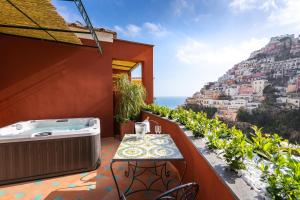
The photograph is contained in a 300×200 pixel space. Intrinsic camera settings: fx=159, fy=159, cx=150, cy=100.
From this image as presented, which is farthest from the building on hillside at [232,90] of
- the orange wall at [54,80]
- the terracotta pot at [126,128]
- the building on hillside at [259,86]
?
the orange wall at [54,80]

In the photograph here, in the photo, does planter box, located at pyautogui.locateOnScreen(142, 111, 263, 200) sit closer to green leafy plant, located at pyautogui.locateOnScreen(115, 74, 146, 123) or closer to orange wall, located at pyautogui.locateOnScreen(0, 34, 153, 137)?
green leafy plant, located at pyautogui.locateOnScreen(115, 74, 146, 123)

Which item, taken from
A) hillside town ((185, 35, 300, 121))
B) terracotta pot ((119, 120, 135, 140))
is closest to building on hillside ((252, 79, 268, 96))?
hillside town ((185, 35, 300, 121))

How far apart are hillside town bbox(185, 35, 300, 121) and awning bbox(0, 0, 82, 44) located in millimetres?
3407

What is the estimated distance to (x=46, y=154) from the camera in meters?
2.81

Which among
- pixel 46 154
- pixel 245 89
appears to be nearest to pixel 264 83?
pixel 245 89

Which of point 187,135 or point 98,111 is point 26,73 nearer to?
point 98,111

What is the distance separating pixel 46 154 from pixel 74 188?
86 centimetres

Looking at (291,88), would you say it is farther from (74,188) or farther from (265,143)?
(74,188)

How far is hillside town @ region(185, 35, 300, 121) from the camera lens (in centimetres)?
285

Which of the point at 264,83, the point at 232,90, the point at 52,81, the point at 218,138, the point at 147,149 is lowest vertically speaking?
the point at 147,149

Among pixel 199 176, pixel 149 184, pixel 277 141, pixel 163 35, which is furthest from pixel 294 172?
pixel 163 35

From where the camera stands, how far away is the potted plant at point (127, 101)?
4766 mm

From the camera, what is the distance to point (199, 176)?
1642 millimetres

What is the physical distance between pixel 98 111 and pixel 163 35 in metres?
4.27
